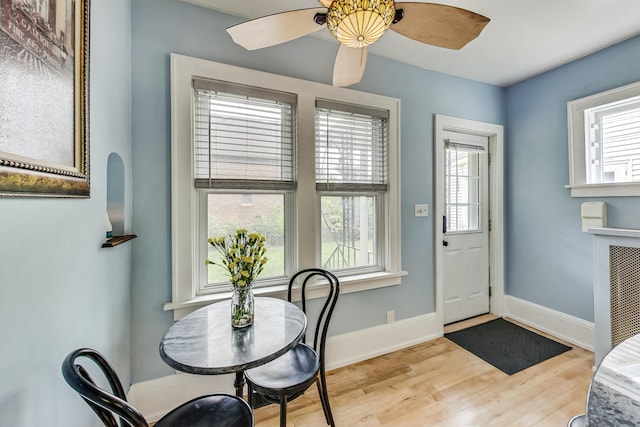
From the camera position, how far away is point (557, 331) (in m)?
2.60

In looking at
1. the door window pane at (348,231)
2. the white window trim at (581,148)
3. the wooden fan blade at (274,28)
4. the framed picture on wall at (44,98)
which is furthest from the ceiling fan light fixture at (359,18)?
the white window trim at (581,148)

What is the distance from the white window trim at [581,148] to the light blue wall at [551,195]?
7 cm

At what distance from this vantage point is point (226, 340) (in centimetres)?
115

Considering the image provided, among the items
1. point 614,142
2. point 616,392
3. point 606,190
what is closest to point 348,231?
point 616,392

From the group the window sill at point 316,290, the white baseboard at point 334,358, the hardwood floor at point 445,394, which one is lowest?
the hardwood floor at point 445,394

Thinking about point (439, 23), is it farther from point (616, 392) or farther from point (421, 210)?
point (421, 210)

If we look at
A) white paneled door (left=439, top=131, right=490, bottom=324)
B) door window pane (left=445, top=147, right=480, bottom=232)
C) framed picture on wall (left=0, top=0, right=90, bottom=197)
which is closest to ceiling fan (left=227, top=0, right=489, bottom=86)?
framed picture on wall (left=0, top=0, right=90, bottom=197)

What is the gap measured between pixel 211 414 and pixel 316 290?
1.09 metres

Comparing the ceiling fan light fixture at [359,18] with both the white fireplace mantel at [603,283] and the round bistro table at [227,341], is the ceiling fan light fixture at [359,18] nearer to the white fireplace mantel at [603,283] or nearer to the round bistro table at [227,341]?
the round bistro table at [227,341]

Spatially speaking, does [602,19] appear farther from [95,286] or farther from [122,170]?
[95,286]

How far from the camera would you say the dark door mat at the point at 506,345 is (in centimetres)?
219

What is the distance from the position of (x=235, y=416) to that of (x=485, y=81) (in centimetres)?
356

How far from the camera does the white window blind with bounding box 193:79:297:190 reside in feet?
5.82

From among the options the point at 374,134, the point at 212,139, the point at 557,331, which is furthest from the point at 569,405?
the point at 212,139
